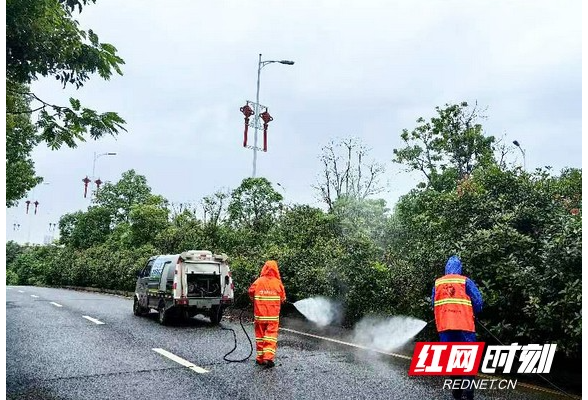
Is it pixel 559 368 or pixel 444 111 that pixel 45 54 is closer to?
pixel 559 368

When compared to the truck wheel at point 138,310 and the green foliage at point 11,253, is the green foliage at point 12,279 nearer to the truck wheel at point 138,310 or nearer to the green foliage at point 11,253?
the green foliage at point 11,253

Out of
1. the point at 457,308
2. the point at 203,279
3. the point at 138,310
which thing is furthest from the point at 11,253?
the point at 457,308

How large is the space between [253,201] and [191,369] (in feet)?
64.0

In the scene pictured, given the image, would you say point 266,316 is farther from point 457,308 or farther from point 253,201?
point 253,201

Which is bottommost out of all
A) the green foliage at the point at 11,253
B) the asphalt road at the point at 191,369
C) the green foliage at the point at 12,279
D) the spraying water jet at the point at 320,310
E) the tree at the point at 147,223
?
the green foliage at the point at 12,279

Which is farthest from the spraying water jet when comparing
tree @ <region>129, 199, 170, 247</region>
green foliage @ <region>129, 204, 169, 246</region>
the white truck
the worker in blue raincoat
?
green foliage @ <region>129, 204, 169, 246</region>

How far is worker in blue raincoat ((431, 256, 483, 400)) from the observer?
6.29 m

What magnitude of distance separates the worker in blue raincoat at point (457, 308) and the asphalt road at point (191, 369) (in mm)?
792

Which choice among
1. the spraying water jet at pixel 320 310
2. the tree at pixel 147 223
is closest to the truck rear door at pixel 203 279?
the spraying water jet at pixel 320 310

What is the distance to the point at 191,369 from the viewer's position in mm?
7773

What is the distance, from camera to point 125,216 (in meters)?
50.1

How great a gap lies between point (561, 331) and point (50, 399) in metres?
6.70

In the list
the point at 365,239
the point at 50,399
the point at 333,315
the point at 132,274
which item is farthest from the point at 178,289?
the point at 132,274

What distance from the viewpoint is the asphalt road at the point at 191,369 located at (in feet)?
21.2
